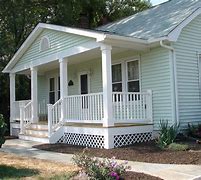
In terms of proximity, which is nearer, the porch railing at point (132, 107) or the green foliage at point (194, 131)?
the porch railing at point (132, 107)

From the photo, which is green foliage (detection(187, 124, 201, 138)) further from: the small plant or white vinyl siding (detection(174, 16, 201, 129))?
the small plant

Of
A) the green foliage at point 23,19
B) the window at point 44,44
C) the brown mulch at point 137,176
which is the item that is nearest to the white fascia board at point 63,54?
the window at point 44,44

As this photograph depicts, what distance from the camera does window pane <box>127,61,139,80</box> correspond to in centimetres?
1455

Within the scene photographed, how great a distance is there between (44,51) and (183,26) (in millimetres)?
6909

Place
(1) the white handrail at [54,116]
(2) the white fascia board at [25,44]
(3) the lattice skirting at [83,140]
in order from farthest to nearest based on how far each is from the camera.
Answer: (2) the white fascia board at [25,44]
(1) the white handrail at [54,116]
(3) the lattice skirting at [83,140]

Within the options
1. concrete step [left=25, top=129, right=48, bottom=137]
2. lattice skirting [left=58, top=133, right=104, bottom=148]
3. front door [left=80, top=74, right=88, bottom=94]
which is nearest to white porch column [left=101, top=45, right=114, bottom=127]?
lattice skirting [left=58, top=133, right=104, bottom=148]

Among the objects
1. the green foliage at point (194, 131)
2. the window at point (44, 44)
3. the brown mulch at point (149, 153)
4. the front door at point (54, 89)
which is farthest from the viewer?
the front door at point (54, 89)

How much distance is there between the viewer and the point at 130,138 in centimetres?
1273

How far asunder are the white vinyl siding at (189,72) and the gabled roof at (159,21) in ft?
1.91

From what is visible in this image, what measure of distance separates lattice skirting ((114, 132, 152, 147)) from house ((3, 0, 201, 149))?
0.03m

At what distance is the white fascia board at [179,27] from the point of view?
41.1 feet

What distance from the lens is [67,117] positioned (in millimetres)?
14727

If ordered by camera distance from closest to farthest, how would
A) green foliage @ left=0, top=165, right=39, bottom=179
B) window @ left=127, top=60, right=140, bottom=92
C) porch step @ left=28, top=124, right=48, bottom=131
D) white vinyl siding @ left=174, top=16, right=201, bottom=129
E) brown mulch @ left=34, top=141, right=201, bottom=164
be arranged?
1. green foliage @ left=0, top=165, right=39, bottom=179
2. brown mulch @ left=34, top=141, right=201, bottom=164
3. white vinyl siding @ left=174, top=16, right=201, bottom=129
4. window @ left=127, top=60, right=140, bottom=92
5. porch step @ left=28, top=124, right=48, bottom=131

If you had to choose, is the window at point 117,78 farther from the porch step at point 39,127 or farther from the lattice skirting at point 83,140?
the porch step at point 39,127
